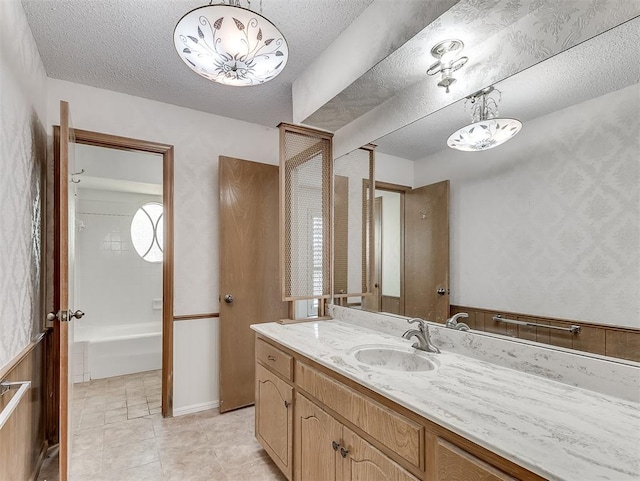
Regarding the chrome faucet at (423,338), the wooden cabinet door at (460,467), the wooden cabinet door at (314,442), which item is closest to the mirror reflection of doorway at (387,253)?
the chrome faucet at (423,338)

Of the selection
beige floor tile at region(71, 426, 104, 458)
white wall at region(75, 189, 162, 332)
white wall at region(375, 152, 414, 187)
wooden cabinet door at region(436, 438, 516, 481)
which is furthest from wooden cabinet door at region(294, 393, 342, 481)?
white wall at region(75, 189, 162, 332)

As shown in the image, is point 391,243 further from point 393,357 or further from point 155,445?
point 155,445

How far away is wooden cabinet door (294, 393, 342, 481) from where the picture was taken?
4.49 feet

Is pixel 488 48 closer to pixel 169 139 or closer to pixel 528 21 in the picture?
pixel 528 21

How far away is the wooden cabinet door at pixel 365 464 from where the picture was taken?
1060 mm

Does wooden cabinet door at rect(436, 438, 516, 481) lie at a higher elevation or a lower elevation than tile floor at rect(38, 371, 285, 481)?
higher

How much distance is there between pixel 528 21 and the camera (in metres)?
1.29

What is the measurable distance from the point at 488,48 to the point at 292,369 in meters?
1.80

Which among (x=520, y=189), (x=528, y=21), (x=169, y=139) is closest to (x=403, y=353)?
(x=520, y=189)

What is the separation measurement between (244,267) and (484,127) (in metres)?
2.09

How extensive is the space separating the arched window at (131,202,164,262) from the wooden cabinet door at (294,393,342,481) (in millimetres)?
3507

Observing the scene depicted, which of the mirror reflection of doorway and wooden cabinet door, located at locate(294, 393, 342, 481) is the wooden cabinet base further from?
the mirror reflection of doorway

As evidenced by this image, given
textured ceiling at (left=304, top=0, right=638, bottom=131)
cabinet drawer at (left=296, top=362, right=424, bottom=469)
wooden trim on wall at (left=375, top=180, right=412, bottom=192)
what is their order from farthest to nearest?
1. wooden trim on wall at (left=375, top=180, right=412, bottom=192)
2. textured ceiling at (left=304, top=0, right=638, bottom=131)
3. cabinet drawer at (left=296, top=362, right=424, bottom=469)

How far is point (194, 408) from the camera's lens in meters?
2.72
